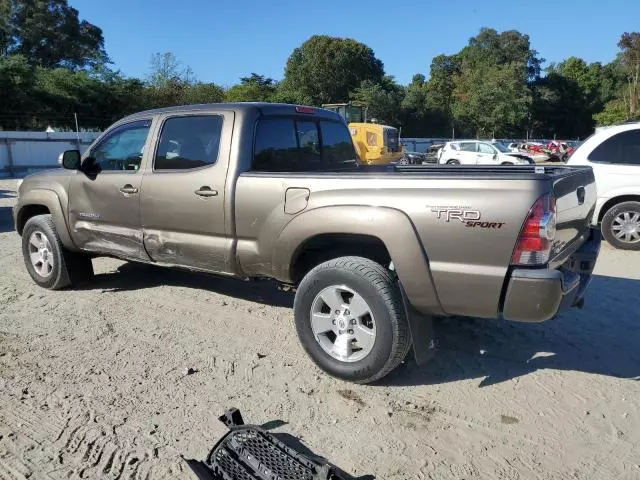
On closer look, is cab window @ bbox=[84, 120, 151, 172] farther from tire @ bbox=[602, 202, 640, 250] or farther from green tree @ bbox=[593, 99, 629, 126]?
green tree @ bbox=[593, 99, 629, 126]

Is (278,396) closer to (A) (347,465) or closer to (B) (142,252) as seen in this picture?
(A) (347,465)

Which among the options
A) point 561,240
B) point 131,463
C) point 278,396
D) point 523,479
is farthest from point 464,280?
point 131,463

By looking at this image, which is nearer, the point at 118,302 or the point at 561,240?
the point at 561,240

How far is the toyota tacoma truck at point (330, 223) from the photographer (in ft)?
9.95

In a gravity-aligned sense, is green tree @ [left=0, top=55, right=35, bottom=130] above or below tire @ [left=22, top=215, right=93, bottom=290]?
above

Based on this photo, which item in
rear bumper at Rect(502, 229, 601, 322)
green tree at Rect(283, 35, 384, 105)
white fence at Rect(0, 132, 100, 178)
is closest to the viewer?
rear bumper at Rect(502, 229, 601, 322)

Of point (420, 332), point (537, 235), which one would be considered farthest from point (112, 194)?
point (537, 235)

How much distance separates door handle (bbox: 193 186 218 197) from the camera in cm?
412

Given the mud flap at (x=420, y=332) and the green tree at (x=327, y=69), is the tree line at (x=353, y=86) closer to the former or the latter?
the green tree at (x=327, y=69)

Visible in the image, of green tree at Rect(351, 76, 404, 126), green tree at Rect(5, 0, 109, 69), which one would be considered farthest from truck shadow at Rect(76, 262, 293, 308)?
green tree at Rect(351, 76, 404, 126)

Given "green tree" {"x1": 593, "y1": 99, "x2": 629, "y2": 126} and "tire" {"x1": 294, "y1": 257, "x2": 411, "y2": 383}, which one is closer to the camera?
"tire" {"x1": 294, "y1": 257, "x2": 411, "y2": 383}

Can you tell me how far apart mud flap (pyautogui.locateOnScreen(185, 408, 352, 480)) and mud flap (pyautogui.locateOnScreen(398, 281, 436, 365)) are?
3.26 feet

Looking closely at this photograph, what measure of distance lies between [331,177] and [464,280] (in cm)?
111

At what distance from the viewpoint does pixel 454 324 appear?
4.70 metres
